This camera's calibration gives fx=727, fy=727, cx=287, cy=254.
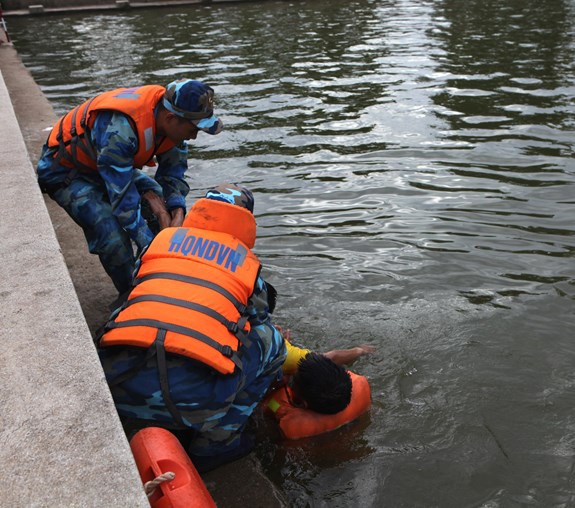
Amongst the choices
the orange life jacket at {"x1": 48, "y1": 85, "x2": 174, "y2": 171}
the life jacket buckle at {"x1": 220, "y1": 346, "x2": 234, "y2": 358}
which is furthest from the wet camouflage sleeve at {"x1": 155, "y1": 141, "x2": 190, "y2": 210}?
the life jacket buckle at {"x1": 220, "y1": 346, "x2": 234, "y2": 358}

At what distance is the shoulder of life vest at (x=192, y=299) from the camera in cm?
314

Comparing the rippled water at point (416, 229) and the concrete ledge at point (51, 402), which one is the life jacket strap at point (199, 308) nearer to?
the concrete ledge at point (51, 402)

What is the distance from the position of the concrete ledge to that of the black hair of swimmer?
1251 millimetres

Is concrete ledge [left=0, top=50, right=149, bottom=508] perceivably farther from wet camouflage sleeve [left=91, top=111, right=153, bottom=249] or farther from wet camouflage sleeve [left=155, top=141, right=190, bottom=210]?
wet camouflage sleeve [left=155, top=141, right=190, bottom=210]

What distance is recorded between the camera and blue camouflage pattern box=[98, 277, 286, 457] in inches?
125

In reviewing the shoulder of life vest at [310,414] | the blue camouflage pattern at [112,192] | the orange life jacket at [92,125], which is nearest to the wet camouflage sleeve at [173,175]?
the blue camouflage pattern at [112,192]

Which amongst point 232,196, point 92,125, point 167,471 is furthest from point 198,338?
point 92,125

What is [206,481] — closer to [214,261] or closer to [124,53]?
[214,261]

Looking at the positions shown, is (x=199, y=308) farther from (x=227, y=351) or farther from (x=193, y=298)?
(x=227, y=351)

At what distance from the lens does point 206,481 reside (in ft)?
11.3

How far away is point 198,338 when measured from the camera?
3127mm

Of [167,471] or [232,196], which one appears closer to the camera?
[167,471]

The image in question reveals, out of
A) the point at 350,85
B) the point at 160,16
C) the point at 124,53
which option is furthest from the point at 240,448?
the point at 160,16

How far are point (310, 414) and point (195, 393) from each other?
40.5 inches
